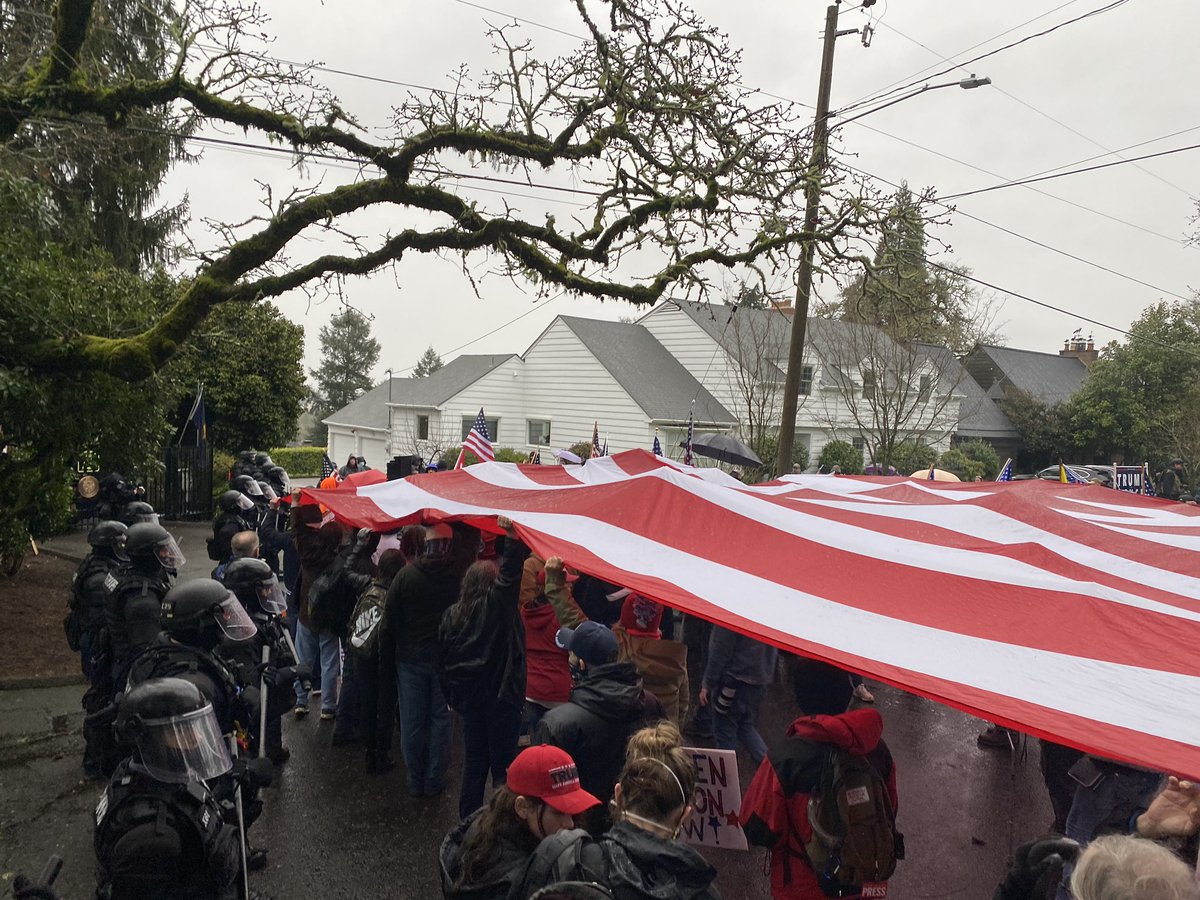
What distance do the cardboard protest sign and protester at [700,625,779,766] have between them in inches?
60.1

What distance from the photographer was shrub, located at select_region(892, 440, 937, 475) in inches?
977

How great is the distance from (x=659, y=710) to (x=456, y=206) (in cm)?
A: 555

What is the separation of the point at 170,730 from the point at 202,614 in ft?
3.85

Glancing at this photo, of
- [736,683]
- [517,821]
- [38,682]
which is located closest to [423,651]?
[736,683]

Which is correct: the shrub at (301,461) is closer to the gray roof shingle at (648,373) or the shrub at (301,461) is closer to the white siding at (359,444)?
the white siding at (359,444)

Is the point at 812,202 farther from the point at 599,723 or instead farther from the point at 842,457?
the point at 842,457

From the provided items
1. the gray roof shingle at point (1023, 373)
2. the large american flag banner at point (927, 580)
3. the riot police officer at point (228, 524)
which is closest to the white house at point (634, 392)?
the gray roof shingle at point (1023, 373)

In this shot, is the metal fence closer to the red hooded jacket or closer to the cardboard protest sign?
the cardboard protest sign

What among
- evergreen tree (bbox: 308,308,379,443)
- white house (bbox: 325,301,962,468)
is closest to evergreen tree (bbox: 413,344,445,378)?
evergreen tree (bbox: 308,308,379,443)

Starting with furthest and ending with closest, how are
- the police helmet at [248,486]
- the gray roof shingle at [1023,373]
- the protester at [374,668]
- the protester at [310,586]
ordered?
the gray roof shingle at [1023,373] → the police helmet at [248,486] → the protester at [310,586] → the protester at [374,668]

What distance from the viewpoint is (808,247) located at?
32.6 feet

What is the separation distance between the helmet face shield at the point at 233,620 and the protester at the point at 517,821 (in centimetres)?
193

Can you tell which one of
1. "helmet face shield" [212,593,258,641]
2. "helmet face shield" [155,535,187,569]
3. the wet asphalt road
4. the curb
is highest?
"helmet face shield" [155,535,187,569]

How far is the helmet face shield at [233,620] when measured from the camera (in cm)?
390
